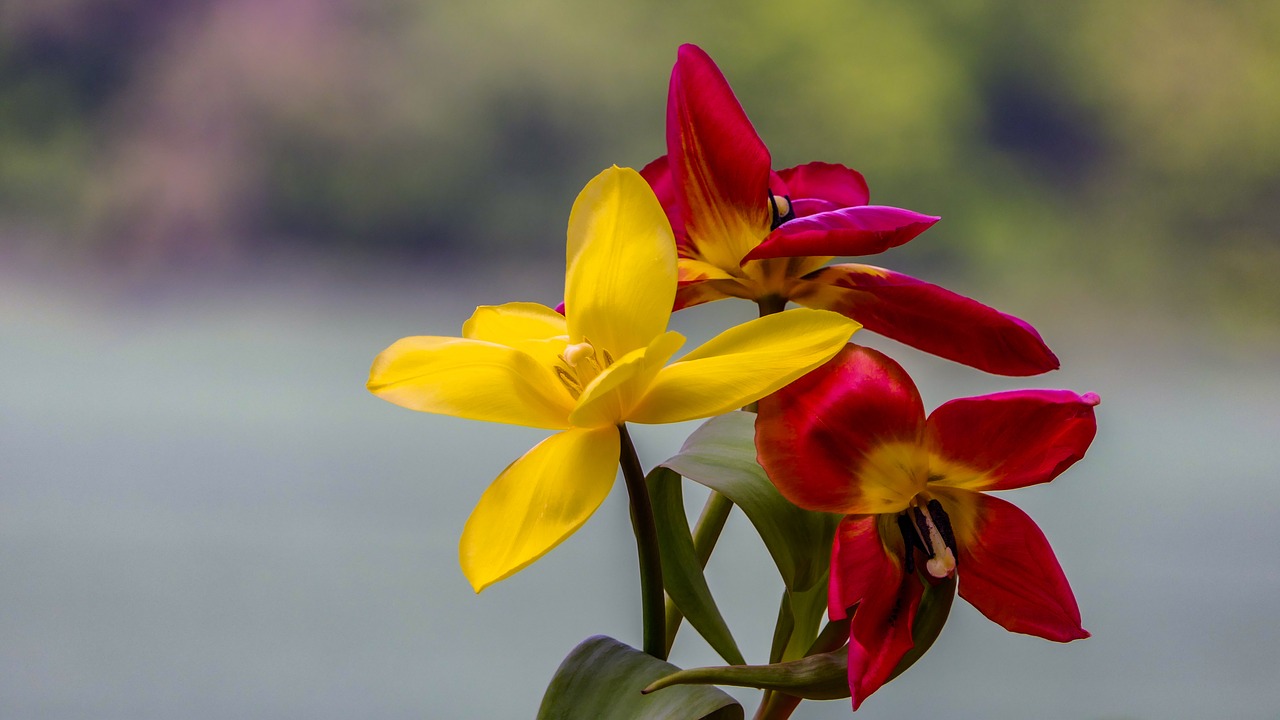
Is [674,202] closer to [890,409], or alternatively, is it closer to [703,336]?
[890,409]

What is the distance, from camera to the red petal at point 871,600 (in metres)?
0.24

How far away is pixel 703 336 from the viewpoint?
77cm

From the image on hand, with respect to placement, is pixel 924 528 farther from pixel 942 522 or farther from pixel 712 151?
pixel 712 151

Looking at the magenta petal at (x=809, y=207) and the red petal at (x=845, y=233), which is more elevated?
the magenta petal at (x=809, y=207)

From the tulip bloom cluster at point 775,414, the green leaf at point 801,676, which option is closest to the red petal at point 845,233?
the tulip bloom cluster at point 775,414

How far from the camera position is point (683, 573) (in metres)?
0.32

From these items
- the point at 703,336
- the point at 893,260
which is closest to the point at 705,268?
the point at 703,336

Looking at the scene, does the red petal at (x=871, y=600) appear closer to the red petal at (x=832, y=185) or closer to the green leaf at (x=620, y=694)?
the green leaf at (x=620, y=694)

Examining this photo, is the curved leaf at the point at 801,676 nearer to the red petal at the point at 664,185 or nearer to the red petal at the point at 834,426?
the red petal at the point at 834,426

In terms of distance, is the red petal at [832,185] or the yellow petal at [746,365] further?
the red petal at [832,185]

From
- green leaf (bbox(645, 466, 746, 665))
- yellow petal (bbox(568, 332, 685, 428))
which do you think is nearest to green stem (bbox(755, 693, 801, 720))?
green leaf (bbox(645, 466, 746, 665))

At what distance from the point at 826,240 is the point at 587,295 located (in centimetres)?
6

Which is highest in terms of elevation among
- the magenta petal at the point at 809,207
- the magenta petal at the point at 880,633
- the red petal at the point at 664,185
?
the red petal at the point at 664,185

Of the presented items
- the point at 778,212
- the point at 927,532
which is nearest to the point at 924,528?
the point at 927,532
